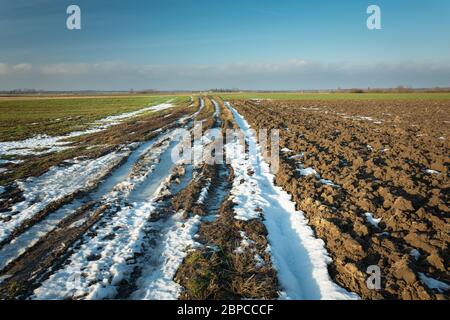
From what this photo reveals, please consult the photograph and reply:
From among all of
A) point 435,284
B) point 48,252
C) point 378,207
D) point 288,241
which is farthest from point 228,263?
point 378,207

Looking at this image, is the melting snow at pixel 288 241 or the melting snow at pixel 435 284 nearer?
the melting snow at pixel 435 284

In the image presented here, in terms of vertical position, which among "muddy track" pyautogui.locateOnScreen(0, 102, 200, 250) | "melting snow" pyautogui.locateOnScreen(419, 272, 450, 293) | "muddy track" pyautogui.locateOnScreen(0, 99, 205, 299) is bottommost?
"melting snow" pyautogui.locateOnScreen(419, 272, 450, 293)

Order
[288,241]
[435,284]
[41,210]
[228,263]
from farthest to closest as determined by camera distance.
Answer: [41,210]
[288,241]
[228,263]
[435,284]

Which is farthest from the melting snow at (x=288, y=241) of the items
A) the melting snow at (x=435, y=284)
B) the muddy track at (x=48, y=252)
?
the muddy track at (x=48, y=252)

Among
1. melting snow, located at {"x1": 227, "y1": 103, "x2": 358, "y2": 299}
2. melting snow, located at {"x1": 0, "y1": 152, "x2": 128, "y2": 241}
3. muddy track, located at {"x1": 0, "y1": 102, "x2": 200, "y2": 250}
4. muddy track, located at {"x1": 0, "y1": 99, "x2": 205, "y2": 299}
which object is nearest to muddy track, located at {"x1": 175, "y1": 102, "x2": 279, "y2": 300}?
melting snow, located at {"x1": 227, "y1": 103, "x2": 358, "y2": 299}

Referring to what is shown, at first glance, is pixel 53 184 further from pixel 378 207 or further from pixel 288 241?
pixel 378 207

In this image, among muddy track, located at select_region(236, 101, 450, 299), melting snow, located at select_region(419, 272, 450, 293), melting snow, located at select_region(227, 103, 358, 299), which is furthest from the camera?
muddy track, located at select_region(236, 101, 450, 299)

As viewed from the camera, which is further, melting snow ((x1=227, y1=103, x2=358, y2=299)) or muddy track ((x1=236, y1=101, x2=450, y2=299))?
muddy track ((x1=236, y1=101, x2=450, y2=299))

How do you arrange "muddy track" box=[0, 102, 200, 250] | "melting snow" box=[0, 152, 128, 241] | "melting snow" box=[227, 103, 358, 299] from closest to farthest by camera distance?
"melting snow" box=[227, 103, 358, 299] < "muddy track" box=[0, 102, 200, 250] < "melting snow" box=[0, 152, 128, 241]

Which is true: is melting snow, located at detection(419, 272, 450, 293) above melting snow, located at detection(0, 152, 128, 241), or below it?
below

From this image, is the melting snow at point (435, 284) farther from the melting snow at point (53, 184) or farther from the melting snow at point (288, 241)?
the melting snow at point (53, 184)

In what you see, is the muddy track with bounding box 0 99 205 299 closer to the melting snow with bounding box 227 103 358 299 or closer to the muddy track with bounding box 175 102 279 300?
the muddy track with bounding box 175 102 279 300

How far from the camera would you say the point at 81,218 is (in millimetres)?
7801
